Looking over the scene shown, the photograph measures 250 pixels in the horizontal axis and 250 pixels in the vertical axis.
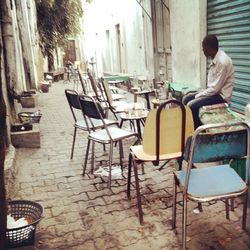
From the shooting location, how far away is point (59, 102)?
442 inches

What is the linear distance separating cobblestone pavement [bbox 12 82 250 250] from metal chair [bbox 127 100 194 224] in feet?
2.04

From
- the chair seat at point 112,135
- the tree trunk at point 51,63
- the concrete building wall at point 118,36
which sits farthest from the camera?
the tree trunk at point 51,63

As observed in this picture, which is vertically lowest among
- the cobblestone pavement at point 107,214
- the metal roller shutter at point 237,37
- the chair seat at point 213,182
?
the cobblestone pavement at point 107,214

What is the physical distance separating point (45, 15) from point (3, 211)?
640 inches

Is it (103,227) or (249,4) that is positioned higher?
(249,4)

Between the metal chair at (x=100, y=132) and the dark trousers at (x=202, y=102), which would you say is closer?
the metal chair at (x=100, y=132)

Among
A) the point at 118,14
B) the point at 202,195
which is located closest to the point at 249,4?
the point at 202,195

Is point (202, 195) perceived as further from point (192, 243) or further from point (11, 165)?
point (11, 165)

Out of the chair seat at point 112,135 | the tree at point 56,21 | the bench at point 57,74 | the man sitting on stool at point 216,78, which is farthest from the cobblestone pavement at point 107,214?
the bench at point 57,74

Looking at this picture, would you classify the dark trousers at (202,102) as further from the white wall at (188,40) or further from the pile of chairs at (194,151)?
the white wall at (188,40)

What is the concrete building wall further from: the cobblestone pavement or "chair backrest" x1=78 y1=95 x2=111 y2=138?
the cobblestone pavement

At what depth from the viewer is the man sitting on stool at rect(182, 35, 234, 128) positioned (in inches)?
180

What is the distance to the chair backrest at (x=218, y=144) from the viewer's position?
228 cm

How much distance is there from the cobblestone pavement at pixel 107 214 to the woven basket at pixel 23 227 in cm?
26
